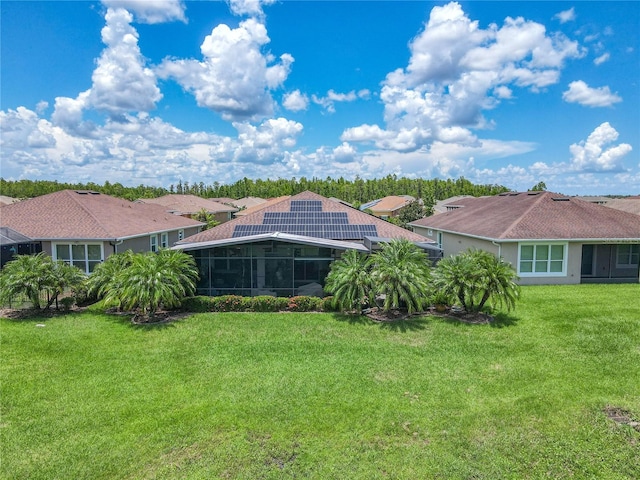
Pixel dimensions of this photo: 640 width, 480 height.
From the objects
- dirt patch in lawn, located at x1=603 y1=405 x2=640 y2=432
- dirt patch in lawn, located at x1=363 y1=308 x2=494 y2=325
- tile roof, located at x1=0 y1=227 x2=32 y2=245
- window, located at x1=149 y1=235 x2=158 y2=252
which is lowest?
dirt patch in lawn, located at x1=603 y1=405 x2=640 y2=432

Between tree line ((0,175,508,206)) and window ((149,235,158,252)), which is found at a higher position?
tree line ((0,175,508,206))

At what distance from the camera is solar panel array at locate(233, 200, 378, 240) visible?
70.1 feet

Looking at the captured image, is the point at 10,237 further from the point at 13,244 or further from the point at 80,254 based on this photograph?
the point at 80,254

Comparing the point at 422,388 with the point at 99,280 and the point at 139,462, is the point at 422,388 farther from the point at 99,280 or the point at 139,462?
the point at 99,280

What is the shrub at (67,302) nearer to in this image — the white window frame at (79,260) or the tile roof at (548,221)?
the white window frame at (79,260)

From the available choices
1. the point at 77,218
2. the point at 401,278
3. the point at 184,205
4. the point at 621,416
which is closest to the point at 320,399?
the point at 621,416

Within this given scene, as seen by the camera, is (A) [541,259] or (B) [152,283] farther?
(A) [541,259]

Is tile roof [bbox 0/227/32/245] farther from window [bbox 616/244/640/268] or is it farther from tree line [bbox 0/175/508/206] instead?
tree line [bbox 0/175/508/206]

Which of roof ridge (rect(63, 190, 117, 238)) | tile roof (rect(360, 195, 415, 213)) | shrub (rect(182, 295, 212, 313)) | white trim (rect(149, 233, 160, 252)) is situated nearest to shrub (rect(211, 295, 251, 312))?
shrub (rect(182, 295, 212, 313))

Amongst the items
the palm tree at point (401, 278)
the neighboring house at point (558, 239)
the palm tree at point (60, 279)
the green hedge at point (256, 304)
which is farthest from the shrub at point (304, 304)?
the neighboring house at point (558, 239)

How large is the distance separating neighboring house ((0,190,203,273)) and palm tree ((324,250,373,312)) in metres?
12.7

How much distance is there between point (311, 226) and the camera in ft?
73.4

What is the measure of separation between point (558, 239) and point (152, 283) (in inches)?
757

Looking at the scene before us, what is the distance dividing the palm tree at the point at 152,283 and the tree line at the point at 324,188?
70.9 meters
